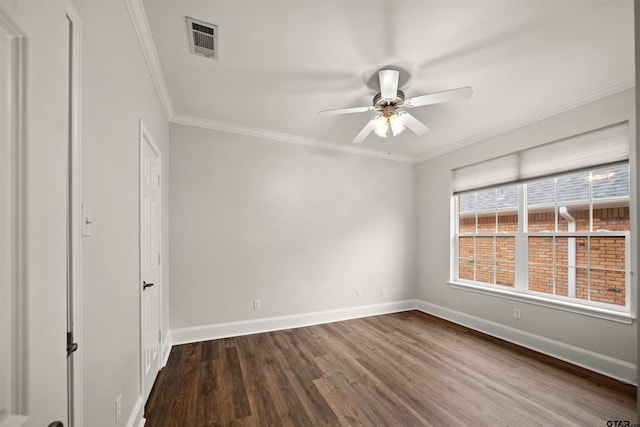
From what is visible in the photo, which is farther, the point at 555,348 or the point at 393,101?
the point at 555,348

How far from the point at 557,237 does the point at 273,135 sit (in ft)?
11.7

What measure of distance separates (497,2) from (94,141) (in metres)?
2.31

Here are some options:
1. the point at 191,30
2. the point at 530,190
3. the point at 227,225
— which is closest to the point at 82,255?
the point at 191,30

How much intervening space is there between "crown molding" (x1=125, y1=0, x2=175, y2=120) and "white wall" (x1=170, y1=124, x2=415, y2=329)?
0.68 metres

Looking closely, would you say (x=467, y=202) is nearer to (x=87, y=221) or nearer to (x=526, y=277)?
(x=526, y=277)

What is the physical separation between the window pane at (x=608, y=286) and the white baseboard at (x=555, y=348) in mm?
519

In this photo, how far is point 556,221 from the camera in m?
2.90

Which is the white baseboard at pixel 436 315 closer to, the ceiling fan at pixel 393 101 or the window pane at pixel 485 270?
the window pane at pixel 485 270

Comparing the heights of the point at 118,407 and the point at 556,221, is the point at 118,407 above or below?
below

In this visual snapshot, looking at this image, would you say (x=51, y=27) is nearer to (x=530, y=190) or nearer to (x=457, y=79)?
(x=457, y=79)

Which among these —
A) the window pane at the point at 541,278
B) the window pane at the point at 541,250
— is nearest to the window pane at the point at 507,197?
the window pane at the point at 541,250

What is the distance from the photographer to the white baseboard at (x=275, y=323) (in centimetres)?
306

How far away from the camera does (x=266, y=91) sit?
2.53 metres

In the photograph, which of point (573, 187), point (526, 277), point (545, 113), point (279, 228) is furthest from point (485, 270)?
point (279, 228)
